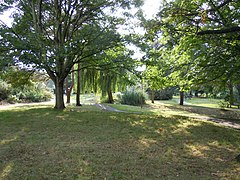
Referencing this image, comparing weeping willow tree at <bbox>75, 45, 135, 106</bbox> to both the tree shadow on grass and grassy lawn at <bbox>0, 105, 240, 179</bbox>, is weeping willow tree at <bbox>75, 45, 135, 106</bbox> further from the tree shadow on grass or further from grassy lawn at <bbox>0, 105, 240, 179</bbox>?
the tree shadow on grass

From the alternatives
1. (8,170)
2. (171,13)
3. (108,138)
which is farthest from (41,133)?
(171,13)

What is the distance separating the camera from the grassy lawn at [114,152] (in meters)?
2.88

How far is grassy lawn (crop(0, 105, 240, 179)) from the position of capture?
288cm

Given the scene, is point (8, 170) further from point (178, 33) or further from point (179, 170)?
point (178, 33)

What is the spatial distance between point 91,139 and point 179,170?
238cm

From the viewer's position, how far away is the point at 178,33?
562 cm

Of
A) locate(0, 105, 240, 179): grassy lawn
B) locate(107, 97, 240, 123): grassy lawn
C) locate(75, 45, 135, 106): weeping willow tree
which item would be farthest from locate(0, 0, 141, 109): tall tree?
locate(107, 97, 240, 123): grassy lawn

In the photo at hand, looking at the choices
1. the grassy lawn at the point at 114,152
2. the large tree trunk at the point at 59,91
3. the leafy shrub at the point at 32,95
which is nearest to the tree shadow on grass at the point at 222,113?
the grassy lawn at the point at 114,152

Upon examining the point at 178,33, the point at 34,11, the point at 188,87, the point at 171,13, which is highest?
the point at 34,11

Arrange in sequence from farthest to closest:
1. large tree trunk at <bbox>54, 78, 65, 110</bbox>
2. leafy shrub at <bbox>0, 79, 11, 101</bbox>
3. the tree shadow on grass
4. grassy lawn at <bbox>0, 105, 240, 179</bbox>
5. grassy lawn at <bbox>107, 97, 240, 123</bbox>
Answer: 1. leafy shrub at <bbox>0, 79, 11, 101</bbox>
2. grassy lawn at <bbox>107, 97, 240, 123</bbox>
3. the tree shadow on grass
4. large tree trunk at <bbox>54, 78, 65, 110</bbox>
5. grassy lawn at <bbox>0, 105, 240, 179</bbox>

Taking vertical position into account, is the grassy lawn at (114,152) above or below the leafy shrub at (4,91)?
below

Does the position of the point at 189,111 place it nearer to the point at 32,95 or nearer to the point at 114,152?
the point at 114,152

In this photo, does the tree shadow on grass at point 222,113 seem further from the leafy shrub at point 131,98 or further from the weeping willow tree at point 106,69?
the weeping willow tree at point 106,69

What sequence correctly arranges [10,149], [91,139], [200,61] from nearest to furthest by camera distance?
[10,149] → [91,139] → [200,61]
